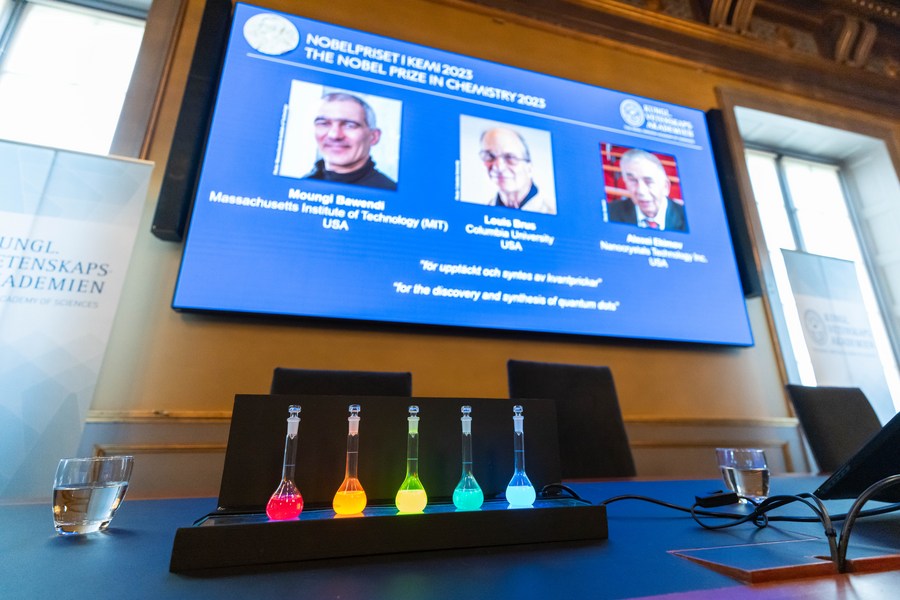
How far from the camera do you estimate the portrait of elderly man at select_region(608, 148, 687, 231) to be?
2367 millimetres

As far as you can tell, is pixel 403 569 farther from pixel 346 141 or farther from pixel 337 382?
pixel 346 141

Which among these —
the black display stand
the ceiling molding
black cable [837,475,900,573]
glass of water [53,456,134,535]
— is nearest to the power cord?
black cable [837,475,900,573]

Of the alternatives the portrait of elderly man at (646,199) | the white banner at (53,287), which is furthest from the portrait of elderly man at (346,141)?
the portrait of elderly man at (646,199)

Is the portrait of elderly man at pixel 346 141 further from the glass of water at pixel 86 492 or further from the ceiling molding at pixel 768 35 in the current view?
the glass of water at pixel 86 492

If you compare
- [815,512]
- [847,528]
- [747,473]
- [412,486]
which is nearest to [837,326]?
[747,473]

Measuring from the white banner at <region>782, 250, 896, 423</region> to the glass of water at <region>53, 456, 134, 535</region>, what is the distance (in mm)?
3216

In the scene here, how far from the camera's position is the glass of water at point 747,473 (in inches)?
33.9

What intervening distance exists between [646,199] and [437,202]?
4.02 ft

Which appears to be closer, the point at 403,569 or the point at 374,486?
the point at 403,569

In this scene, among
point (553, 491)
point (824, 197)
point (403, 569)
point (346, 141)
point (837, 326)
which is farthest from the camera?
point (824, 197)

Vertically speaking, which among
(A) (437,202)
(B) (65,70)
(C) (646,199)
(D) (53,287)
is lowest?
(D) (53,287)

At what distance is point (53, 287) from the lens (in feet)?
5.35

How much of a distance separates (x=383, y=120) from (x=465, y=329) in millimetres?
1116

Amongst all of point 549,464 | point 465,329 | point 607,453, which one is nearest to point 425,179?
point 465,329
